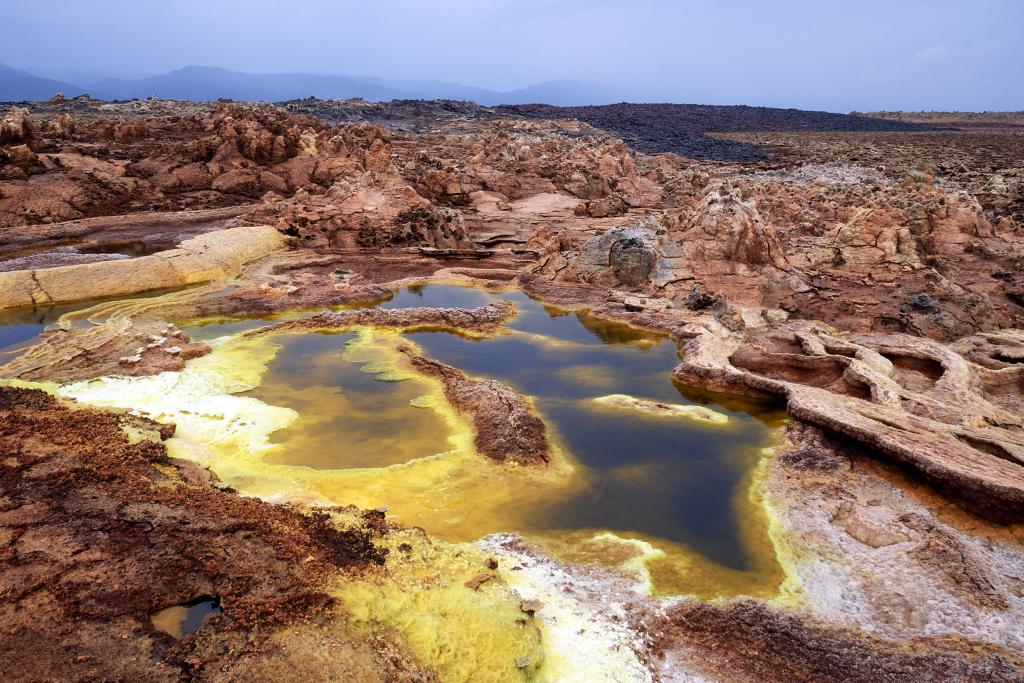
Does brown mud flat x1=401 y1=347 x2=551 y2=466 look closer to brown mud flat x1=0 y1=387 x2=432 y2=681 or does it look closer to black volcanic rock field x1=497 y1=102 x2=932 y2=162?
brown mud flat x1=0 y1=387 x2=432 y2=681

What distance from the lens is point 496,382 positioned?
1188 cm

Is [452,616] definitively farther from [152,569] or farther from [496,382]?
[496,382]

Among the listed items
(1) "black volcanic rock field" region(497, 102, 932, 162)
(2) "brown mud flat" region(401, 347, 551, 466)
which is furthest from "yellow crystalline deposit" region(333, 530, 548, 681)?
(1) "black volcanic rock field" region(497, 102, 932, 162)

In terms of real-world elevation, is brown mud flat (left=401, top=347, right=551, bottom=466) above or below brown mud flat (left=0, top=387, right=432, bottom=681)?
below

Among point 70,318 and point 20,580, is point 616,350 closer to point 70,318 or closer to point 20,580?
point 20,580

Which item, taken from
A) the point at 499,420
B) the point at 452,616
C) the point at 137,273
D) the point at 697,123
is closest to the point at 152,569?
the point at 452,616

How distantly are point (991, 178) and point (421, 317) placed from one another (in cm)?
3193

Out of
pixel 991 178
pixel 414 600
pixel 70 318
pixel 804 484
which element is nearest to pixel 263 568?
pixel 414 600

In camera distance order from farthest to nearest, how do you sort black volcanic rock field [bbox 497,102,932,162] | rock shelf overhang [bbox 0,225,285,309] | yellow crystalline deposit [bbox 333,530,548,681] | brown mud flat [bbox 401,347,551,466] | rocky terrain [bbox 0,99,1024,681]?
black volcanic rock field [bbox 497,102,932,162], rock shelf overhang [bbox 0,225,285,309], brown mud flat [bbox 401,347,551,466], rocky terrain [bbox 0,99,1024,681], yellow crystalline deposit [bbox 333,530,548,681]

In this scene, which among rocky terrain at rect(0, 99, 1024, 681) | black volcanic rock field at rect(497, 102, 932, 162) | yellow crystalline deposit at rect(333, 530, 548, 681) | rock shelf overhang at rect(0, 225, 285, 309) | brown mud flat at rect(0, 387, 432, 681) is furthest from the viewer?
black volcanic rock field at rect(497, 102, 932, 162)

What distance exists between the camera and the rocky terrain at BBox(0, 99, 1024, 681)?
233 inches

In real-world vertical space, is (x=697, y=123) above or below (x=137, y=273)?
above

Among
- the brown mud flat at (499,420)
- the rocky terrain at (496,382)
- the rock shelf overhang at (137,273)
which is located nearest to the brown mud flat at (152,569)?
the rocky terrain at (496,382)

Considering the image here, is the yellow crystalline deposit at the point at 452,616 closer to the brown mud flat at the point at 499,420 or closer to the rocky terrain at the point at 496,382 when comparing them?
the rocky terrain at the point at 496,382
